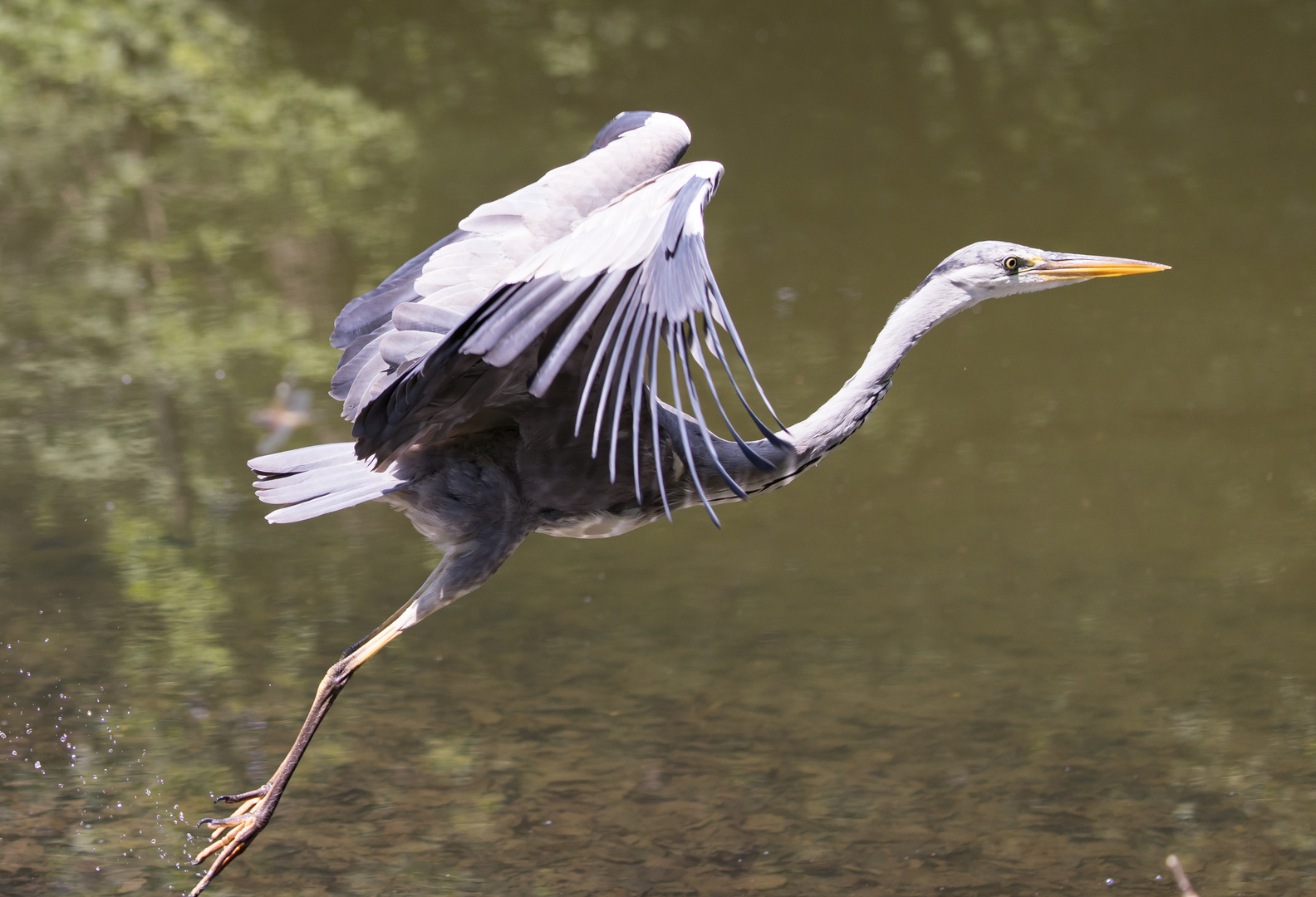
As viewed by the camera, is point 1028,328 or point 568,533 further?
point 1028,328

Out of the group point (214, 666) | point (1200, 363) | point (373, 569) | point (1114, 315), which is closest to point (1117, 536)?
point (1200, 363)

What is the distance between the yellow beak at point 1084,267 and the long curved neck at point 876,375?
0.71 feet

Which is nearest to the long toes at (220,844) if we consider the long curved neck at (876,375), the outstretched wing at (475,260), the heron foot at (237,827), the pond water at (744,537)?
the heron foot at (237,827)

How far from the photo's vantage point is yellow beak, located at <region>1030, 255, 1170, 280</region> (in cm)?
409

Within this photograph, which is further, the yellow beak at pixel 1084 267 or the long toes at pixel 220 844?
the yellow beak at pixel 1084 267

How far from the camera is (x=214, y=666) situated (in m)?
5.07

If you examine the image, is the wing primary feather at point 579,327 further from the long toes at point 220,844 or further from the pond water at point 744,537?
the pond water at point 744,537

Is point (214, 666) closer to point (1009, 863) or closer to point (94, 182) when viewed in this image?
point (1009, 863)

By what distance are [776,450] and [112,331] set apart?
4.76m

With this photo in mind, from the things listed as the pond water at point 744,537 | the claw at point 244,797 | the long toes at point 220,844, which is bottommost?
the long toes at point 220,844

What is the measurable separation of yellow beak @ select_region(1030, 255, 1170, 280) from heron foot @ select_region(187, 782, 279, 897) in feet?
7.68

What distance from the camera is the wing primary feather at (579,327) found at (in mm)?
3137

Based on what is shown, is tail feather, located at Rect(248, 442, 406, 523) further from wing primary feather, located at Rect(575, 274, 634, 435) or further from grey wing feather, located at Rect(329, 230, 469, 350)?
wing primary feather, located at Rect(575, 274, 634, 435)

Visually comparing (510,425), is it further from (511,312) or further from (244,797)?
(244,797)
